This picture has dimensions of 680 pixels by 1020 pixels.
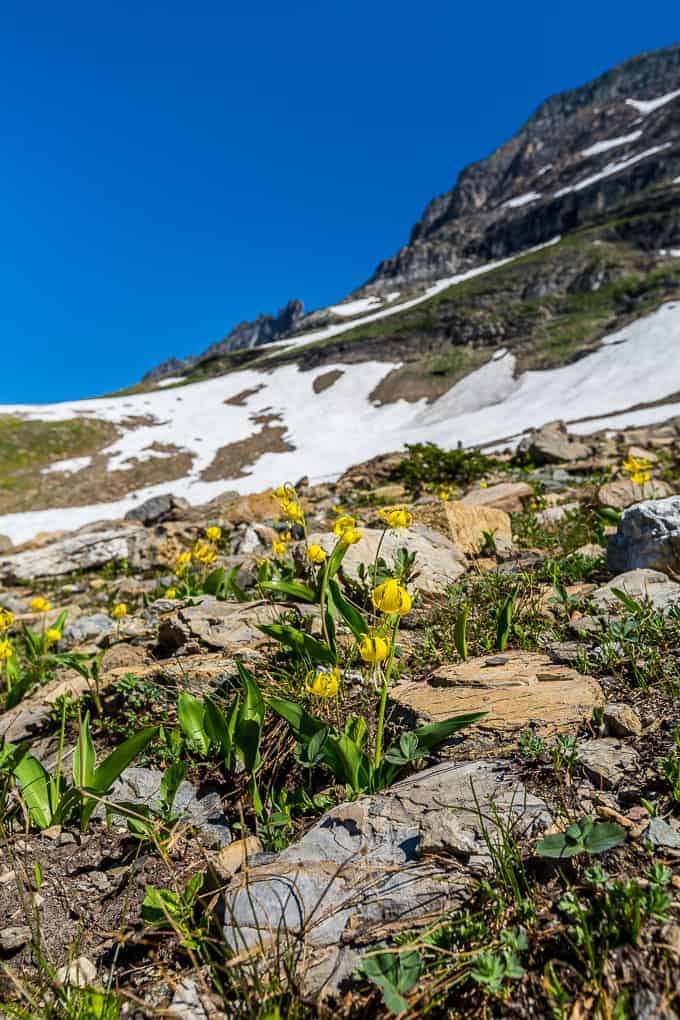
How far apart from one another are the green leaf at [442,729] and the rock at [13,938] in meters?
1.25

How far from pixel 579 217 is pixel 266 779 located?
72.2m

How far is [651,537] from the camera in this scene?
9.78 feet

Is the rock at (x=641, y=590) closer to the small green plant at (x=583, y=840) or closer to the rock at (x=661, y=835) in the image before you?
the rock at (x=661, y=835)

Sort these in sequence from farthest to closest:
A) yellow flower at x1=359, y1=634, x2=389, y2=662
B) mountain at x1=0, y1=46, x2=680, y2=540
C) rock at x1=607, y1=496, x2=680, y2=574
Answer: mountain at x1=0, y1=46, x2=680, y2=540 → rock at x1=607, y1=496, x2=680, y2=574 → yellow flower at x1=359, y1=634, x2=389, y2=662

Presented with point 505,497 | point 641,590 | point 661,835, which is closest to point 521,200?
point 505,497

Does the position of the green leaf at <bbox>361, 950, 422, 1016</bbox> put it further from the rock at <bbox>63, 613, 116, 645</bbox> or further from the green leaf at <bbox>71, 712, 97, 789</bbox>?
the rock at <bbox>63, 613, 116, 645</bbox>

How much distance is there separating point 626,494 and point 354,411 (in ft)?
96.4

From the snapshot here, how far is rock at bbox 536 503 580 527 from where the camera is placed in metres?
4.82

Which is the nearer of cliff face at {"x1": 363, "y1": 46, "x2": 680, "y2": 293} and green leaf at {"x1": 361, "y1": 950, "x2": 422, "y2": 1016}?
green leaf at {"x1": 361, "y1": 950, "x2": 422, "y2": 1016}

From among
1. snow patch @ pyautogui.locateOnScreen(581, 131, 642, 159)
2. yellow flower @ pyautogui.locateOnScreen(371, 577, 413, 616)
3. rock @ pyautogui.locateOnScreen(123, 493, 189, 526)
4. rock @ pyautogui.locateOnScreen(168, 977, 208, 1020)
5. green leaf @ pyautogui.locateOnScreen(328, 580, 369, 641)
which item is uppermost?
snow patch @ pyautogui.locateOnScreen(581, 131, 642, 159)

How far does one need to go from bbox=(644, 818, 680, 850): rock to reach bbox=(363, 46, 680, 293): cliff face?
6622cm

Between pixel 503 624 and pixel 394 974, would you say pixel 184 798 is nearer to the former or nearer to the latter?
pixel 394 974

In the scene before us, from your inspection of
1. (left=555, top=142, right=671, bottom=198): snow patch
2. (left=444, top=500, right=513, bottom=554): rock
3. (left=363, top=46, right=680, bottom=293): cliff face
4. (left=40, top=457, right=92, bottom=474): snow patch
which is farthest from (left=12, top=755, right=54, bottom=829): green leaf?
(left=555, top=142, right=671, bottom=198): snow patch

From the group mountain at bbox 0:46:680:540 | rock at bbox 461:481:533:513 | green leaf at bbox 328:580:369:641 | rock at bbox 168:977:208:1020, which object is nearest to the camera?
rock at bbox 168:977:208:1020
